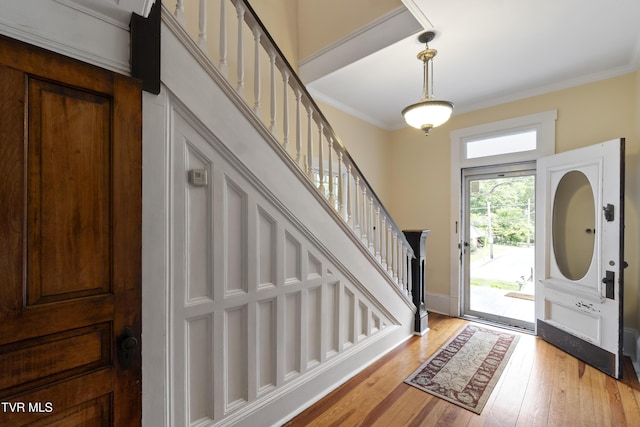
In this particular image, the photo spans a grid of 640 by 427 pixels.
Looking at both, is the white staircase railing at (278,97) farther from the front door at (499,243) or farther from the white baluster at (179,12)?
the front door at (499,243)

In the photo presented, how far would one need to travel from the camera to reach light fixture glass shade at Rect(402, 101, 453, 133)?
2256 mm

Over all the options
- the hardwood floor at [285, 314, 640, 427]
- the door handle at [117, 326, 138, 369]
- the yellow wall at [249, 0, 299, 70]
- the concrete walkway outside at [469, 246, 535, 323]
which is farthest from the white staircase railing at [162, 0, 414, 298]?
the concrete walkway outside at [469, 246, 535, 323]

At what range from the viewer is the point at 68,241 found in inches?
41.4

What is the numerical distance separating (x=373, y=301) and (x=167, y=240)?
1.99 m

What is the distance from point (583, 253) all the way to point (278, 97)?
3.74m

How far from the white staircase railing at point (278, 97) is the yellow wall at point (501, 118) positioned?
1.13 meters

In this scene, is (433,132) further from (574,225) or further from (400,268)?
(400,268)

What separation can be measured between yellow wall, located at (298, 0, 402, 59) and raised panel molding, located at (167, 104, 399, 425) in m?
1.96

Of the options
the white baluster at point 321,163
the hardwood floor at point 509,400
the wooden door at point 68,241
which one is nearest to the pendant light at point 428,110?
the white baluster at point 321,163

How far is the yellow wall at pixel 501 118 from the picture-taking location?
8.91ft

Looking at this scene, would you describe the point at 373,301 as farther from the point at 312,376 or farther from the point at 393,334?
the point at 312,376

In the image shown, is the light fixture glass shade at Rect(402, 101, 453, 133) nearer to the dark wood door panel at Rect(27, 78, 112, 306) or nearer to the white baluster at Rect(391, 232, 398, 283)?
the white baluster at Rect(391, 232, 398, 283)

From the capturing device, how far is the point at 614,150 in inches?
96.0

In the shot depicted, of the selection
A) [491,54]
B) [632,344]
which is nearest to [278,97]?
[491,54]
